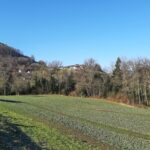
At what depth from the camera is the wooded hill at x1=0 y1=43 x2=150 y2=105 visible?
400 ft

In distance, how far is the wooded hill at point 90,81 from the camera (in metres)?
122

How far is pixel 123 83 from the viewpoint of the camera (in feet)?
415

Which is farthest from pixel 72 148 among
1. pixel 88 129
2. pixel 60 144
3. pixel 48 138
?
pixel 88 129

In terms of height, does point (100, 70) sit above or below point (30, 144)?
above

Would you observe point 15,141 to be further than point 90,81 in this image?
No

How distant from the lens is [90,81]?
14175 centimetres

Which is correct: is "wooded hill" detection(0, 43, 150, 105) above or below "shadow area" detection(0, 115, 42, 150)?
above

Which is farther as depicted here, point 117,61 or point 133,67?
point 117,61

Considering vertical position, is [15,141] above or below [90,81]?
below

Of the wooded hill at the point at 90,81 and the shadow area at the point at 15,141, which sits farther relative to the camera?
the wooded hill at the point at 90,81

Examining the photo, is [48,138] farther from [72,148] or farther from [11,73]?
[11,73]

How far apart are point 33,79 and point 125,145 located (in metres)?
122

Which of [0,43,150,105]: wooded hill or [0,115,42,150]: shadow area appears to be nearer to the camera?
[0,115,42,150]: shadow area

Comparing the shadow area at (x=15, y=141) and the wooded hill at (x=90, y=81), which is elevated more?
the wooded hill at (x=90, y=81)
